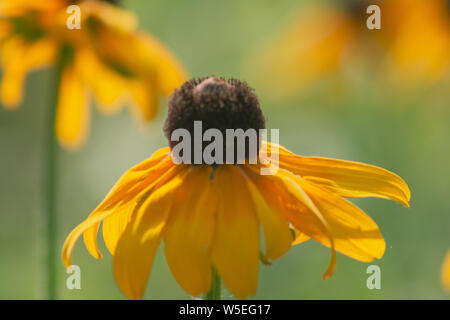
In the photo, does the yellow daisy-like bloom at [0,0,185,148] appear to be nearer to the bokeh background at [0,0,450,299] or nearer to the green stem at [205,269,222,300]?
the bokeh background at [0,0,450,299]

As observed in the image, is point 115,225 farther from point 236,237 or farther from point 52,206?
point 52,206

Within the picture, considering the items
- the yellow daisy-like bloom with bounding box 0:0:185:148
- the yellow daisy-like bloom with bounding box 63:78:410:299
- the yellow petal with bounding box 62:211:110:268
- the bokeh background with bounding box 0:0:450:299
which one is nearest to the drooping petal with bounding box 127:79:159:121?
the yellow daisy-like bloom with bounding box 0:0:185:148

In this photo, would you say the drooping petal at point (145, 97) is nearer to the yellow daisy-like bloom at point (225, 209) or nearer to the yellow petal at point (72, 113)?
the yellow petal at point (72, 113)

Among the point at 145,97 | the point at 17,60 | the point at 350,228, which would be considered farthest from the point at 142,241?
the point at 17,60

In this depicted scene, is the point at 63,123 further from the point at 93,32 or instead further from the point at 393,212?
the point at 393,212

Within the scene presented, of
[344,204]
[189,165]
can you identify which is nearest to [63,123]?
[189,165]

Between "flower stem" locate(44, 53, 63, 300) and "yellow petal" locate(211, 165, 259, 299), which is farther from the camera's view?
"flower stem" locate(44, 53, 63, 300)
